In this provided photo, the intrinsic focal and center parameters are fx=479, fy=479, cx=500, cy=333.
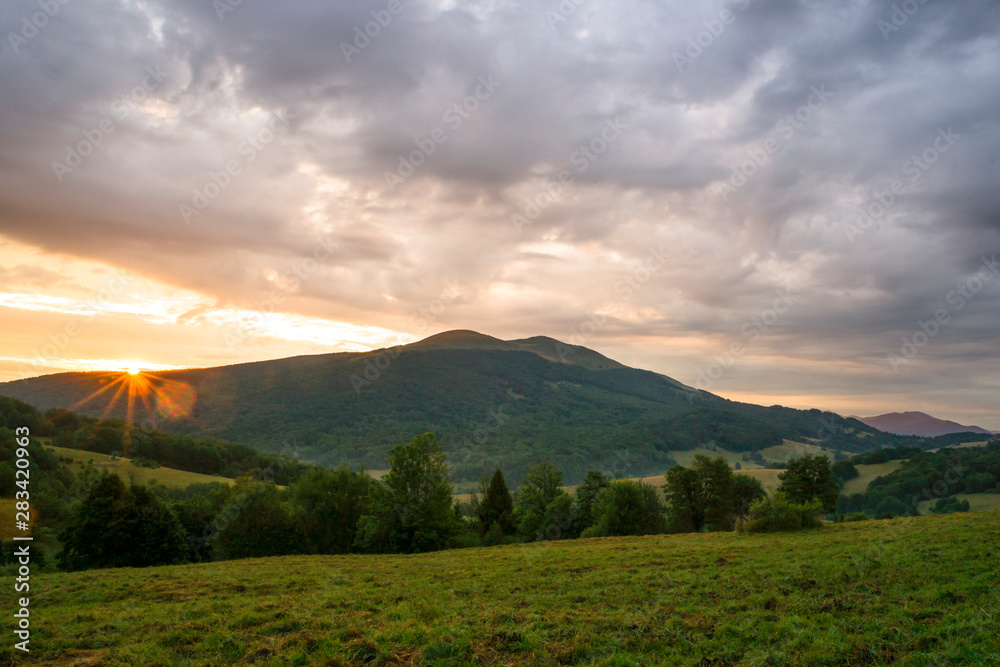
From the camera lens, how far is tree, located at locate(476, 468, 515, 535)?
5131 centimetres

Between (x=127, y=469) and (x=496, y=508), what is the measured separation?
65.6 metres

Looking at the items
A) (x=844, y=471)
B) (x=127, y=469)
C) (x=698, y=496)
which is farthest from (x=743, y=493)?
(x=844, y=471)

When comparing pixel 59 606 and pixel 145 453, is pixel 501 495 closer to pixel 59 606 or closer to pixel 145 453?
pixel 59 606

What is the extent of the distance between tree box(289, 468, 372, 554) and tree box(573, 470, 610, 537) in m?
25.3

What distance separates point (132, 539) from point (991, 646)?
4066 cm

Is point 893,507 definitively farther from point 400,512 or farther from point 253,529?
point 253,529

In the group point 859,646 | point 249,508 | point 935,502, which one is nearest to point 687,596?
point 859,646

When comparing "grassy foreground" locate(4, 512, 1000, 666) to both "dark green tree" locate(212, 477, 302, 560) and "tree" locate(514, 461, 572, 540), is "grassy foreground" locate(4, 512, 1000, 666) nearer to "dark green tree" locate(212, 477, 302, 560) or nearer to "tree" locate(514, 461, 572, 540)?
"dark green tree" locate(212, 477, 302, 560)

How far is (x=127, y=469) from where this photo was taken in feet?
255

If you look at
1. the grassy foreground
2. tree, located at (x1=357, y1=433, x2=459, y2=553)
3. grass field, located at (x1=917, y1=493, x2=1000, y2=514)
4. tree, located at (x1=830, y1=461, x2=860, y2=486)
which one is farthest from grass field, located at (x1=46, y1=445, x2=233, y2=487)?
tree, located at (x1=830, y1=461, x2=860, y2=486)

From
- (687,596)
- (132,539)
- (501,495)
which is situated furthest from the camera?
(501,495)

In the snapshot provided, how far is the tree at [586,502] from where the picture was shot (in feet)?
185

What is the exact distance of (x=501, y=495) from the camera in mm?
51875

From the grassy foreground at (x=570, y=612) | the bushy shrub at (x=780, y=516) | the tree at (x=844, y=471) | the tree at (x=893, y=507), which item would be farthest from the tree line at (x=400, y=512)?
the tree at (x=844, y=471)
